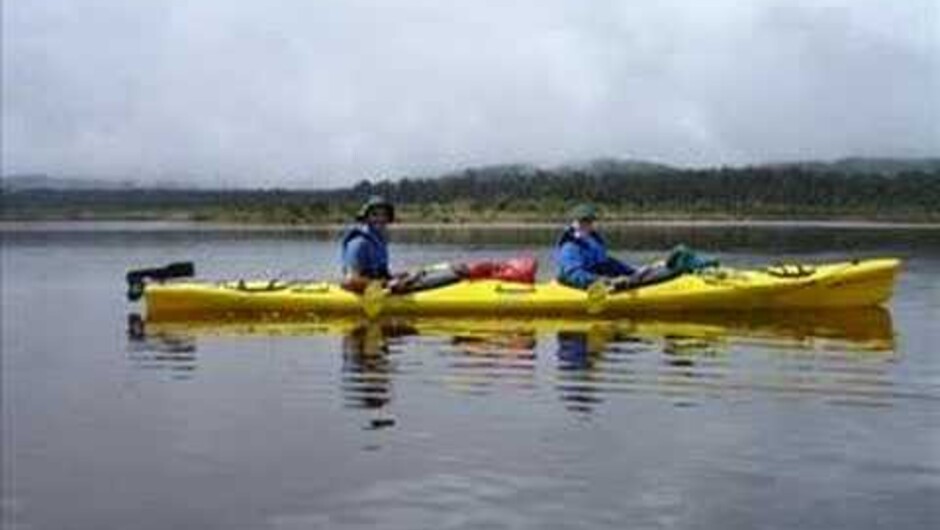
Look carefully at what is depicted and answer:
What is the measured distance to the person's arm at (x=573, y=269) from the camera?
73.6ft

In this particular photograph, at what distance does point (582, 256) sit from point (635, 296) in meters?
0.93

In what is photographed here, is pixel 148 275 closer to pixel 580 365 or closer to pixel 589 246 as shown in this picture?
pixel 589 246

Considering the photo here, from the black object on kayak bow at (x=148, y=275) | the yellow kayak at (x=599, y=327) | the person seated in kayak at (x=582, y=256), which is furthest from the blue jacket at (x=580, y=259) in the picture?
the black object on kayak bow at (x=148, y=275)

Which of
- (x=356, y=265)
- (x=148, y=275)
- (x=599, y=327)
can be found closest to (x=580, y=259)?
(x=599, y=327)

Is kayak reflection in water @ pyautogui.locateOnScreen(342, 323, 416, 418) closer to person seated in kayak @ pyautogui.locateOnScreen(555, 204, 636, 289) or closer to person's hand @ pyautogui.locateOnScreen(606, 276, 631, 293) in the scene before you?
person seated in kayak @ pyautogui.locateOnScreen(555, 204, 636, 289)

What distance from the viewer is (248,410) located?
14.2 meters

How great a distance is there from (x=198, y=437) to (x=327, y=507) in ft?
9.47

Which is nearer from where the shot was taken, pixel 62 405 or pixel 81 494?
pixel 81 494

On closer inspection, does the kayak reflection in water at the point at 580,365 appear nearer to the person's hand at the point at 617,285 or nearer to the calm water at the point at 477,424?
the calm water at the point at 477,424

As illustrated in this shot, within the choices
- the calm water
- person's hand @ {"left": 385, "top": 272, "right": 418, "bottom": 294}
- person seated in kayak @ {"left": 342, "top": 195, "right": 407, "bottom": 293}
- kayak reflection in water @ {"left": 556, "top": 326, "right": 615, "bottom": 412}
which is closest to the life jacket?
the calm water

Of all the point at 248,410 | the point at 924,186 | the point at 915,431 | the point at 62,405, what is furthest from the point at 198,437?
the point at 924,186

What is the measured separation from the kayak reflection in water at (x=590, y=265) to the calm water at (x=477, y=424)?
2.99ft

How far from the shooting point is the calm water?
9.98m

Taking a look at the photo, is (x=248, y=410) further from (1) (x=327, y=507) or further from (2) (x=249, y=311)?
(2) (x=249, y=311)
